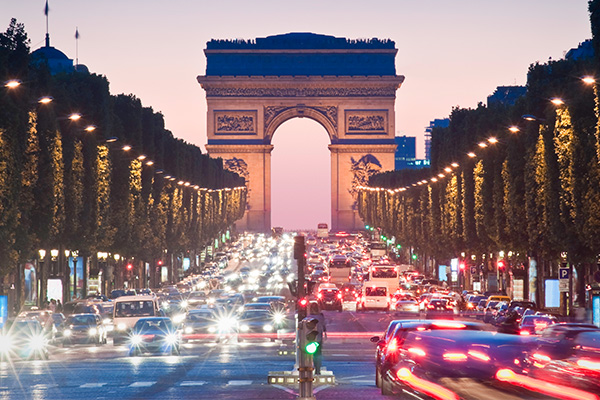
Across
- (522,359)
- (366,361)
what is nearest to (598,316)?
(366,361)

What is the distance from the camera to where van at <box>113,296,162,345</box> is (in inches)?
2200

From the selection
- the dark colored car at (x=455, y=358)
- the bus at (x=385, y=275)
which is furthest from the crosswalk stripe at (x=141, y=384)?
the bus at (x=385, y=275)

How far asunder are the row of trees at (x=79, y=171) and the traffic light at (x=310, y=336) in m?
37.1

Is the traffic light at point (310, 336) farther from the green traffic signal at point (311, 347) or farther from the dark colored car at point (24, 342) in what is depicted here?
the dark colored car at point (24, 342)

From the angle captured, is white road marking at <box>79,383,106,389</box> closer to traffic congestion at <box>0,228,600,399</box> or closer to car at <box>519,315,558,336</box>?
traffic congestion at <box>0,228,600,399</box>

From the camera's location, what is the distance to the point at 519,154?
82.0 m

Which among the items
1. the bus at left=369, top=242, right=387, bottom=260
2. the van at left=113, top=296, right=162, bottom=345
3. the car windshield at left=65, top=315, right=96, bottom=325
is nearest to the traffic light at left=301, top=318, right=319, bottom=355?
the van at left=113, top=296, right=162, bottom=345

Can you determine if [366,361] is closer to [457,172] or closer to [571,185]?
[571,185]

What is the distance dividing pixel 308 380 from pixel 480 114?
Result: 88.6m

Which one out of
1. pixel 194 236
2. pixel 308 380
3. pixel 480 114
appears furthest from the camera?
pixel 194 236

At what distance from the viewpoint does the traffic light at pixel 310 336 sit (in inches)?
930

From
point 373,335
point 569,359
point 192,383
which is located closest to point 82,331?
point 373,335

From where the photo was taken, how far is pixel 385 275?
107438 millimetres

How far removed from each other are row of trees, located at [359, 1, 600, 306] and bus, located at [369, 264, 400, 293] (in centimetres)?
627
